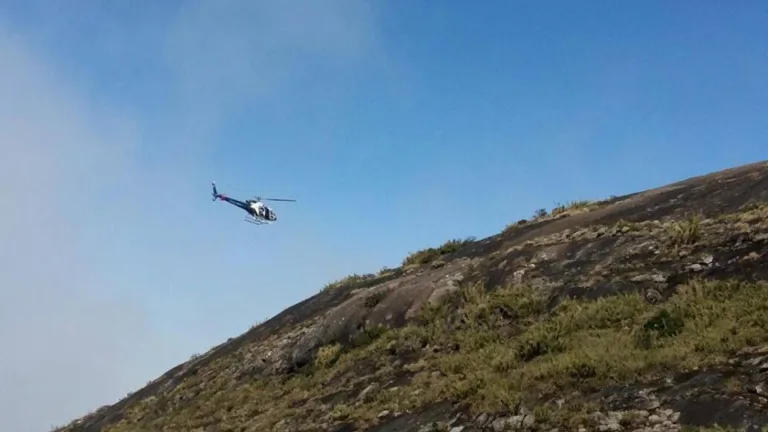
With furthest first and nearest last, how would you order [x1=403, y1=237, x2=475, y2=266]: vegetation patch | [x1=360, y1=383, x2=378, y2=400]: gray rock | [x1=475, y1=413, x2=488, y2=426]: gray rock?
[x1=403, y1=237, x2=475, y2=266]: vegetation patch → [x1=360, y1=383, x2=378, y2=400]: gray rock → [x1=475, y1=413, x2=488, y2=426]: gray rock

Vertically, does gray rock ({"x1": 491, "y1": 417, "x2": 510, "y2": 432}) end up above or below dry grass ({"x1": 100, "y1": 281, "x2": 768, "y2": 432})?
below

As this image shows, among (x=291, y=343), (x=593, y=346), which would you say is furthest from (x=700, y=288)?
(x=291, y=343)

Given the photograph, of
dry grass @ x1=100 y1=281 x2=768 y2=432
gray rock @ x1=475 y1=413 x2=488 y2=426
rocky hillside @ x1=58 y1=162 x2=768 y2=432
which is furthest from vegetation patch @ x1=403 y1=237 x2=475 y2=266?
gray rock @ x1=475 y1=413 x2=488 y2=426

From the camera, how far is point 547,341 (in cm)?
1300

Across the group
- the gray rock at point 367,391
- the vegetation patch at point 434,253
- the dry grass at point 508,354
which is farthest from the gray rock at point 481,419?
the vegetation patch at point 434,253

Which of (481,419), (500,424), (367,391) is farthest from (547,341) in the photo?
(367,391)

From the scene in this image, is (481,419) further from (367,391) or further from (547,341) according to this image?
(367,391)

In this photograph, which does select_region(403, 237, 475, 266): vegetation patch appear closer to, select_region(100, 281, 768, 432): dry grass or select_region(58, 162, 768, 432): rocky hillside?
select_region(58, 162, 768, 432): rocky hillside

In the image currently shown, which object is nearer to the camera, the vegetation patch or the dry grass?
the dry grass

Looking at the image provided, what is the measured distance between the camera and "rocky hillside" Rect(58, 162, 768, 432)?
9.78 m

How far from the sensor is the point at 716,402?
8.63 metres

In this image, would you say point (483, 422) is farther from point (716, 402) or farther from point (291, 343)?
point (291, 343)

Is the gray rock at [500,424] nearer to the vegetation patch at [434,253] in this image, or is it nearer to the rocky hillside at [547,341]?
the rocky hillside at [547,341]

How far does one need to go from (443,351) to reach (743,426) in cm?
775
